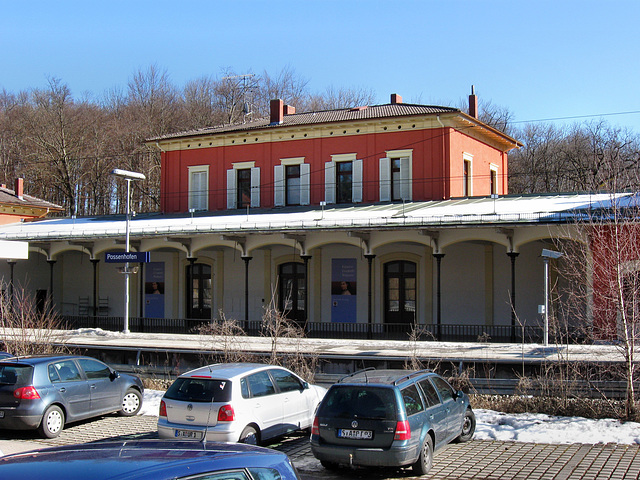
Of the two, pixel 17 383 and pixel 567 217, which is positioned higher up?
pixel 567 217

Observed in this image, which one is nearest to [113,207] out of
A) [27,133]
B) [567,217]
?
[27,133]

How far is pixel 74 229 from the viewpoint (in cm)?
2964

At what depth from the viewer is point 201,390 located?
9742 millimetres

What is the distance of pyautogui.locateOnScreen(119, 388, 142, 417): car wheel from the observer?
12.8 metres

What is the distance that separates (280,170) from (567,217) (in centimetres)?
1396

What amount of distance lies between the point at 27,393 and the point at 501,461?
762 centimetres

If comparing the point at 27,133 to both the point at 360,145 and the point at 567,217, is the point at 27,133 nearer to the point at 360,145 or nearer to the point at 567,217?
the point at 360,145

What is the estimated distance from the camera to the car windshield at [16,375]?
11.0 meters

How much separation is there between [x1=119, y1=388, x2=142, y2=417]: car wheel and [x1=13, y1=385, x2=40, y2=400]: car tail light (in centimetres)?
208

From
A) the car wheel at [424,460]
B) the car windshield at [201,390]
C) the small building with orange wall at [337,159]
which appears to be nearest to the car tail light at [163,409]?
the car windshield at [201,390]

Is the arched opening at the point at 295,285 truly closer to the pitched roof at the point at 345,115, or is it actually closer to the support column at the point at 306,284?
the support column at the point at 306,284

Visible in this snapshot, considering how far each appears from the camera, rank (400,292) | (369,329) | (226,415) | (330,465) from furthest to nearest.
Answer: (400,292) → (369,329) → (226,415) → (330,465)

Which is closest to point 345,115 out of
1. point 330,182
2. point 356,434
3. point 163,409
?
point 330,182

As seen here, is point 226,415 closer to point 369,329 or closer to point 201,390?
point 201,390
